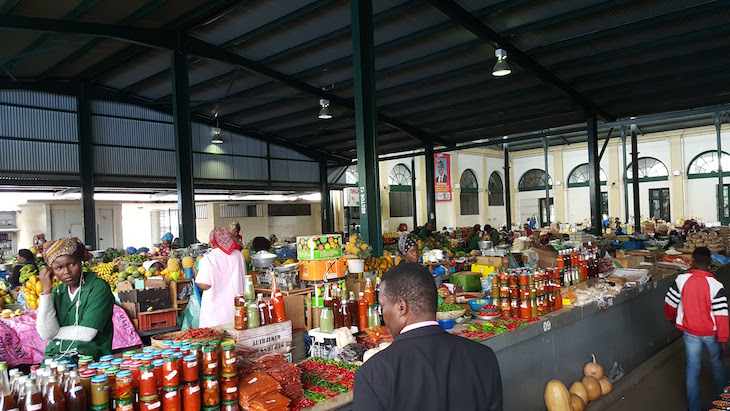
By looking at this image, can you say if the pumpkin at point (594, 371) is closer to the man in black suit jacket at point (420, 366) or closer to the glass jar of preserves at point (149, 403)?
the man in black suit jacket at point (420, 366)

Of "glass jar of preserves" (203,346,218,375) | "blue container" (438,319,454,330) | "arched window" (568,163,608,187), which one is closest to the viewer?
"glass jar of preserves" (203,346,218,375)

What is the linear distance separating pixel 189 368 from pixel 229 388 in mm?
259

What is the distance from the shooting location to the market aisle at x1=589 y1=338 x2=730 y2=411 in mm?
5082

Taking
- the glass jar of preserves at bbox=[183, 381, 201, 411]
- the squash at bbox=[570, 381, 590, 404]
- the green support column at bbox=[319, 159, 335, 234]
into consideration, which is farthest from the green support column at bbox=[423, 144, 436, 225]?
the glass jar of preserves at bbox=[183, 381, 201, 411]

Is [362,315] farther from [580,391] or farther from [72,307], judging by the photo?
[580,391]

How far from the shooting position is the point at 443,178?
96.0 ft

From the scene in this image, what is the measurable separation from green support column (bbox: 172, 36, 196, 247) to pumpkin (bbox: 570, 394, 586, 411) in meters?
8.70

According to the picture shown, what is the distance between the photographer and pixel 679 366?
20.4 ft

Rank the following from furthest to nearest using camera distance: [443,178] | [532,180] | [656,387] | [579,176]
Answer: [532,180], [579,176], [443,178], [656,387]

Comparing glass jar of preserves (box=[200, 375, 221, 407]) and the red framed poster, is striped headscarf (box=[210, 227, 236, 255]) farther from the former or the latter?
the red framed poster

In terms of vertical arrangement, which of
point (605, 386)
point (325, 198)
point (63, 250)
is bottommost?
point (605, 386)

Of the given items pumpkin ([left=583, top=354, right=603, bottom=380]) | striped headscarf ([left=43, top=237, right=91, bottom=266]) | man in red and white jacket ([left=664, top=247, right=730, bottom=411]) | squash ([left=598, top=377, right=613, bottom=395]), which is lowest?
squash ([left=598, top=377, right=613, bottom=395])

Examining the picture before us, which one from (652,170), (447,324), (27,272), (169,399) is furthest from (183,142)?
(652,170)

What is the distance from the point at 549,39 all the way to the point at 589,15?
129 cm
